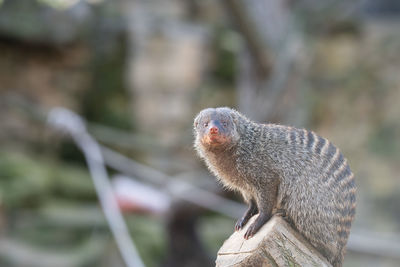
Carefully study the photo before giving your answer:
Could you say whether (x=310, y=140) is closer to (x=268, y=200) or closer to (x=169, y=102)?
(x=268, y=200)

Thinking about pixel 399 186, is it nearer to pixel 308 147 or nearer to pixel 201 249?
pixel 201 249

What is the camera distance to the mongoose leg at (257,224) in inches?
57.3

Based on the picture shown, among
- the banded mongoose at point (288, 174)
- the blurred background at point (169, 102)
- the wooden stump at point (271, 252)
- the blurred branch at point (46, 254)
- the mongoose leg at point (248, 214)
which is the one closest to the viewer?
the wooden stump at point (271, 252)

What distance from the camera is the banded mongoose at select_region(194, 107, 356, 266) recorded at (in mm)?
1736

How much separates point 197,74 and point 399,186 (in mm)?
2878

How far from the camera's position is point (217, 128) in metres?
1.80

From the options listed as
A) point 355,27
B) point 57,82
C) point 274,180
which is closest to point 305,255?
point 274,180

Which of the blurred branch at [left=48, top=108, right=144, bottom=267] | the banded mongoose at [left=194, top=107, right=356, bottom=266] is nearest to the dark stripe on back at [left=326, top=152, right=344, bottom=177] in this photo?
the banded mongoose at [left=194, top=107, right=356, bottom=266]

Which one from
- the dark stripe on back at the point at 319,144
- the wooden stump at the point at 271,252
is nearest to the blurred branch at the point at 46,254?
the dark stripe on back at the point at 319,144

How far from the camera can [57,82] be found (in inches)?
268

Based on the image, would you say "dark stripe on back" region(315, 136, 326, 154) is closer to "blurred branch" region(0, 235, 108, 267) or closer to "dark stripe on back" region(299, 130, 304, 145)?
"dark stripe on back" region(299, 130, 304, 145)

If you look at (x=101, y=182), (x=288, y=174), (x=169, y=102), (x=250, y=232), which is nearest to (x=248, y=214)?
(x=288, y=174)

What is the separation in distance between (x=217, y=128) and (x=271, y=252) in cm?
61

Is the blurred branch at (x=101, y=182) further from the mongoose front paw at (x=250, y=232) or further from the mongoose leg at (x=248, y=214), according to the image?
the mongoose front paw at (x=250, y=232)
